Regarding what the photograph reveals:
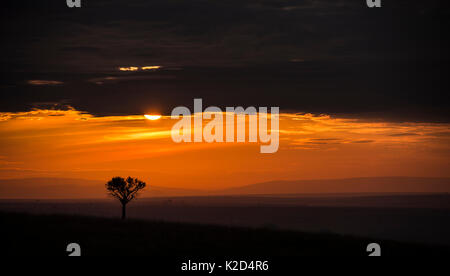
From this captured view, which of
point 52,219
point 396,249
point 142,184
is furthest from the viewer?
point 142,184

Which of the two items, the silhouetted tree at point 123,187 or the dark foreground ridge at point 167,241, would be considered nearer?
the dark foreground ridge at point 167,241

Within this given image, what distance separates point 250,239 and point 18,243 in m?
14.7

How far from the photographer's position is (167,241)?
31.9 meters

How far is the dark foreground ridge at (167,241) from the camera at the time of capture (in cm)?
2925

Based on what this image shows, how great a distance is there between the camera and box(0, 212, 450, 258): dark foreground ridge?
96.0ft

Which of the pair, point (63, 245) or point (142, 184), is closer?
point (63, 245)

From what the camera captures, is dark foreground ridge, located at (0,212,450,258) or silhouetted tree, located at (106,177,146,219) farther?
silhouetted tree, located at (106,177,146,219)
